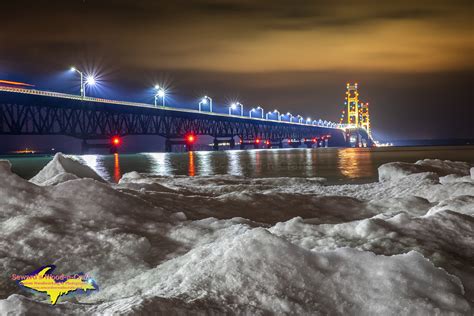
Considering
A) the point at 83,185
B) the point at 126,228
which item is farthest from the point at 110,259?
the point at 83,185

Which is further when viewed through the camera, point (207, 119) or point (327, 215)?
point (207, 119)

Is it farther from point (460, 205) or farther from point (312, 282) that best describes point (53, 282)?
point (460, 205)

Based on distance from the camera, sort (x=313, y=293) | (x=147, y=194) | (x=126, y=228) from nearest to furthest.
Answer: (x=313, y=293), (x=126, y=228), (x=147, y=194)

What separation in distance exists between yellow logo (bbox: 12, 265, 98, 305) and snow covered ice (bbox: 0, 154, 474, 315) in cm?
11

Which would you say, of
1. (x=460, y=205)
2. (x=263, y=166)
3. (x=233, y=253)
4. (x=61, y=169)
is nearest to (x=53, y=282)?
(x=233, y=253)

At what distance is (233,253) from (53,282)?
226 centimetres

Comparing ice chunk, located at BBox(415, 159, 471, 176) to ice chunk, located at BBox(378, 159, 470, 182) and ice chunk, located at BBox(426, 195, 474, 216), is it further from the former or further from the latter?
ice chunk, located at BBox(426, 195, 474, 216)

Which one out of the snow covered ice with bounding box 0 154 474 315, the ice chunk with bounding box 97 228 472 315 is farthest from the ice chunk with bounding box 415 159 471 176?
the ice chunk with bounding box 97 228 472 315

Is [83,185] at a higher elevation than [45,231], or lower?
higher

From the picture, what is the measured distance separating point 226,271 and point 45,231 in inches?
138

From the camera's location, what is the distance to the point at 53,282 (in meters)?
5.66

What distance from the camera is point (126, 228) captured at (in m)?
7.47

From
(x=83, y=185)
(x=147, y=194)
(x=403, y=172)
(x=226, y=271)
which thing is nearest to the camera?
(x=226, y=271)

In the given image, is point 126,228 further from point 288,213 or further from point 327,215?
point 327,215
